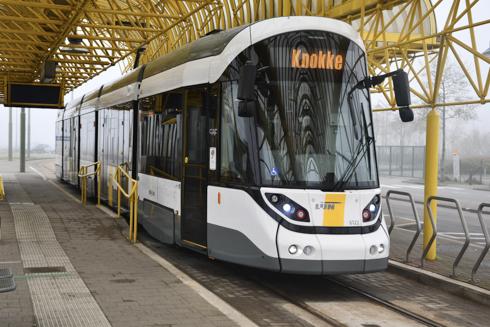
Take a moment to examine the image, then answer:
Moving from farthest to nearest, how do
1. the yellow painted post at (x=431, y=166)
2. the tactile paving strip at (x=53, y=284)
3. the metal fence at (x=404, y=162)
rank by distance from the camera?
the metal fence at (x=404, y=162) → the yellow painted post at (x=431, y=166) → the tactile paving strip at (x=53, y=284)

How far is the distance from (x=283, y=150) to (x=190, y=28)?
16933 millimetres

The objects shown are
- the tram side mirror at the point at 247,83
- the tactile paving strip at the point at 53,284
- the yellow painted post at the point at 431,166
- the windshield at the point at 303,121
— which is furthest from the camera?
the yellow painted post at the point at 431,166

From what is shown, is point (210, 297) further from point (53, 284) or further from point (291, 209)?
point (53, 284)

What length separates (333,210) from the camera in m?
7.83

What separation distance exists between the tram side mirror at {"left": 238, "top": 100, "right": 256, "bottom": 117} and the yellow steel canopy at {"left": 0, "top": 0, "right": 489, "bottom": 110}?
4.34 metres

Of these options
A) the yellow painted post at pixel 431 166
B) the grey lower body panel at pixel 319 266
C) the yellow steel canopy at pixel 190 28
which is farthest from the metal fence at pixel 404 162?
the grey lower body panel at pixel 319 266

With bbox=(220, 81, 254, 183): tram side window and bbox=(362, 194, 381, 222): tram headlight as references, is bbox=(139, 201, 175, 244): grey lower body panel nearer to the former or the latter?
bbox=(220, 81, 254, 183): tram side window

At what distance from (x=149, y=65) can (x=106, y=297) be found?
5956 millimetres

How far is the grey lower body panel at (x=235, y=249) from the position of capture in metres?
7.73

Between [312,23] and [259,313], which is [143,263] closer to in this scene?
[259,313]

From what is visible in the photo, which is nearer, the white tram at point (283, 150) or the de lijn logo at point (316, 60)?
the white tram at point (283, 150)

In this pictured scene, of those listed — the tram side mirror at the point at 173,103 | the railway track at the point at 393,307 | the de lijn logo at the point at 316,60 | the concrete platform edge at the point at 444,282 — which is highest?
the de lijn logo at the point at 316,60

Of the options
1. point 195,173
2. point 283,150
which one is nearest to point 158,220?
point 195,173

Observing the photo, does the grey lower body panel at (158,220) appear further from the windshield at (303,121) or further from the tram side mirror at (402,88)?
the tram side mirror at (402,88)
